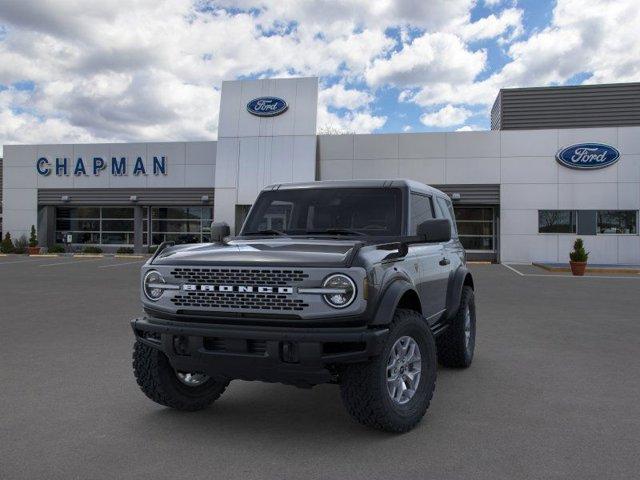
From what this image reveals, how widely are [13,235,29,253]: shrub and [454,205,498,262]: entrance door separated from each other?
23069mm

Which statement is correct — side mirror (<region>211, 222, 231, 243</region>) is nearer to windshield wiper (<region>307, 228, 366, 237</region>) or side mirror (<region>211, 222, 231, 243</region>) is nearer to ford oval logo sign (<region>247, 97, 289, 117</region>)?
windshield wiper (<region>307, 228, 366, 237</region>)

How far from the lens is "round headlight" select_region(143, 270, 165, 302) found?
4.16m

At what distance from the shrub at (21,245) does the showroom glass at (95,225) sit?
1979 millimetres

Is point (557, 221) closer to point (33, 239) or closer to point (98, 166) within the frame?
point (98, 166)

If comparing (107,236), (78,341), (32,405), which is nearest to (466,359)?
(32,405)

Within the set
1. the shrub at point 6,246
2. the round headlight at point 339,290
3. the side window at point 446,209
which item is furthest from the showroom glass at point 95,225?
the round headlight at point 339,290

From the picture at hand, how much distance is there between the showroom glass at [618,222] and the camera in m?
25.4

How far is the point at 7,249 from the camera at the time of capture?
31094 millimetres

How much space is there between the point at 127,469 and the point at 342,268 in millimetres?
1799

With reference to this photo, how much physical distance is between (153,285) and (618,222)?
1013 inches

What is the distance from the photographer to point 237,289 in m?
3.85

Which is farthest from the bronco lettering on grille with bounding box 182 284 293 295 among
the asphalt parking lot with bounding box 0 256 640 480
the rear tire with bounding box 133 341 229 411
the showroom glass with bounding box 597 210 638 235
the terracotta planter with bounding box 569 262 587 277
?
the showroom glass with bounding box 597 210 638 235

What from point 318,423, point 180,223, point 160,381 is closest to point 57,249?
point 180,223

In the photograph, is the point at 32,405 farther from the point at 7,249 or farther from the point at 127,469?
the point at 7,249
